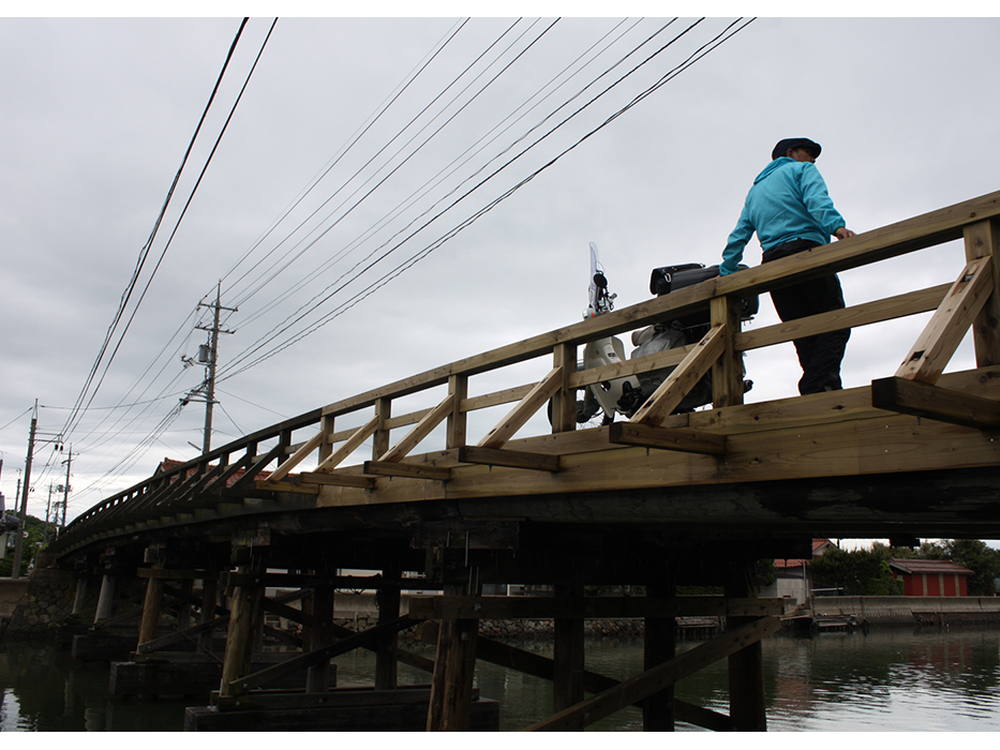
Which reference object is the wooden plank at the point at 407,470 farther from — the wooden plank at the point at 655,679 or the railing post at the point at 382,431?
the wooden plank at the point at 655,679

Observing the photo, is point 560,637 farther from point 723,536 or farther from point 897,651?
point 897,651

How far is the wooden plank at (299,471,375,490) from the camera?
7.00 meters

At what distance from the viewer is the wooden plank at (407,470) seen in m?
5.80

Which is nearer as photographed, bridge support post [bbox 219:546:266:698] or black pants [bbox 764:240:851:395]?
black pants [bbox 764:240:851:395]

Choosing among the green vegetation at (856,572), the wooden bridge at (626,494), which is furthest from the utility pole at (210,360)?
the green vegetation at (856,572)

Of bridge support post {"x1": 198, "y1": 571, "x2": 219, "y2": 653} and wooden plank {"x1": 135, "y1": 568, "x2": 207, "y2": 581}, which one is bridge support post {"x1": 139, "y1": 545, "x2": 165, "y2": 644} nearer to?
wooden plank {"x1": 135, "y1": 568, "x2": 207, "y2": 581}

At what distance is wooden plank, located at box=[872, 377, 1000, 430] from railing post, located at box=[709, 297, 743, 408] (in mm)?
1259

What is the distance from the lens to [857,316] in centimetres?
362

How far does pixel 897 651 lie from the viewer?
33906 millimetres

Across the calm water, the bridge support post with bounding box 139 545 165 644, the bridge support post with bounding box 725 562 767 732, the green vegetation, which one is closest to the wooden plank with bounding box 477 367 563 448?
the bridge support post with bounding box 725 562 767 732

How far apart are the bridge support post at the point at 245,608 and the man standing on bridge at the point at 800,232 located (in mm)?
7298

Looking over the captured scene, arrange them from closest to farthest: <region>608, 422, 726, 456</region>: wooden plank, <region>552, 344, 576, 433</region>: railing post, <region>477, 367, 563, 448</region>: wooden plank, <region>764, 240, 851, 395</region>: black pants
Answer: <region>608, 422, 726, 456</region>: wooden plank < <region>764, 240, 851, 395</region>: black pants < <region>477, 367, 563, 448</region>: wooden plank < <region>552, 344, 576, 433</region>: railing post

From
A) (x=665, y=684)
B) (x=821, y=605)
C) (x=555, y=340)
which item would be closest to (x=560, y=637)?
(x=665, y=684)

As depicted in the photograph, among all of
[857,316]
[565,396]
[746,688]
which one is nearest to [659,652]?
[746,688]
